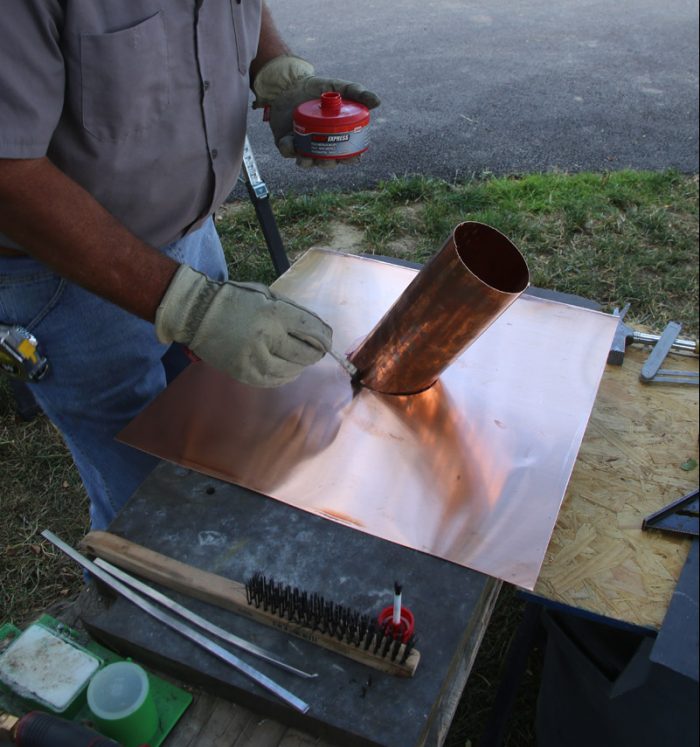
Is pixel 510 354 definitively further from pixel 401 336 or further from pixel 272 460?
pixel 272 460

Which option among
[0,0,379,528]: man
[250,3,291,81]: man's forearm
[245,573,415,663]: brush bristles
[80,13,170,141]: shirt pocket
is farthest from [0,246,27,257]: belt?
[250,3,291,81]: man's forearm

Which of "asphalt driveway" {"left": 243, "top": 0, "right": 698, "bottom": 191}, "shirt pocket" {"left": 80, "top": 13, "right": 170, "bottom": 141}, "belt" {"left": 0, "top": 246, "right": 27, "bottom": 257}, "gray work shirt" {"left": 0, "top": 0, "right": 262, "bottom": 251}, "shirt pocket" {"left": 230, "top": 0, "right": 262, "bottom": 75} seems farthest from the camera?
"asphalt driveway" {"left": 243, "top": 0, "right": 698, "bottom": 191}

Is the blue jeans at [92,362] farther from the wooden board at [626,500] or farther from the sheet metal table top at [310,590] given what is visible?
the wooden board at [626,500]

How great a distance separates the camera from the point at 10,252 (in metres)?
1.39

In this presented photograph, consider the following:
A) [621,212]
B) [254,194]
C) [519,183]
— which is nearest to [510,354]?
[254,194]

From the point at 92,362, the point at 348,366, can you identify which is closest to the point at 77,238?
the point at 92,362

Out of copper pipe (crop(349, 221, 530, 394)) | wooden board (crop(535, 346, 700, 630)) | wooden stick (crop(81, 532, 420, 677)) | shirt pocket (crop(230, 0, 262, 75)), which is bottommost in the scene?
wooden board (crop(535, 346, 700, 630))

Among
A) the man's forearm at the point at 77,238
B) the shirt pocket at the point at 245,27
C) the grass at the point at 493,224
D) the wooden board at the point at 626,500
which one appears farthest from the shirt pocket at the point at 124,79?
the grass at the point at 493,224

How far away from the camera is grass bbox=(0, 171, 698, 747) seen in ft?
7.08

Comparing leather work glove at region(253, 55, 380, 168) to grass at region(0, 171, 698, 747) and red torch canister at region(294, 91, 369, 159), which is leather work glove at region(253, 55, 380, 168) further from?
grass at region(0, 171, 698, 747)

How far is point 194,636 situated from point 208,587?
74mm

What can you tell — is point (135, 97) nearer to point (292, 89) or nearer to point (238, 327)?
point (238, 327)

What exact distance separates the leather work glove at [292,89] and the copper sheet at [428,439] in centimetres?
62

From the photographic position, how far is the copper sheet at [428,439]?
3.89 ft
